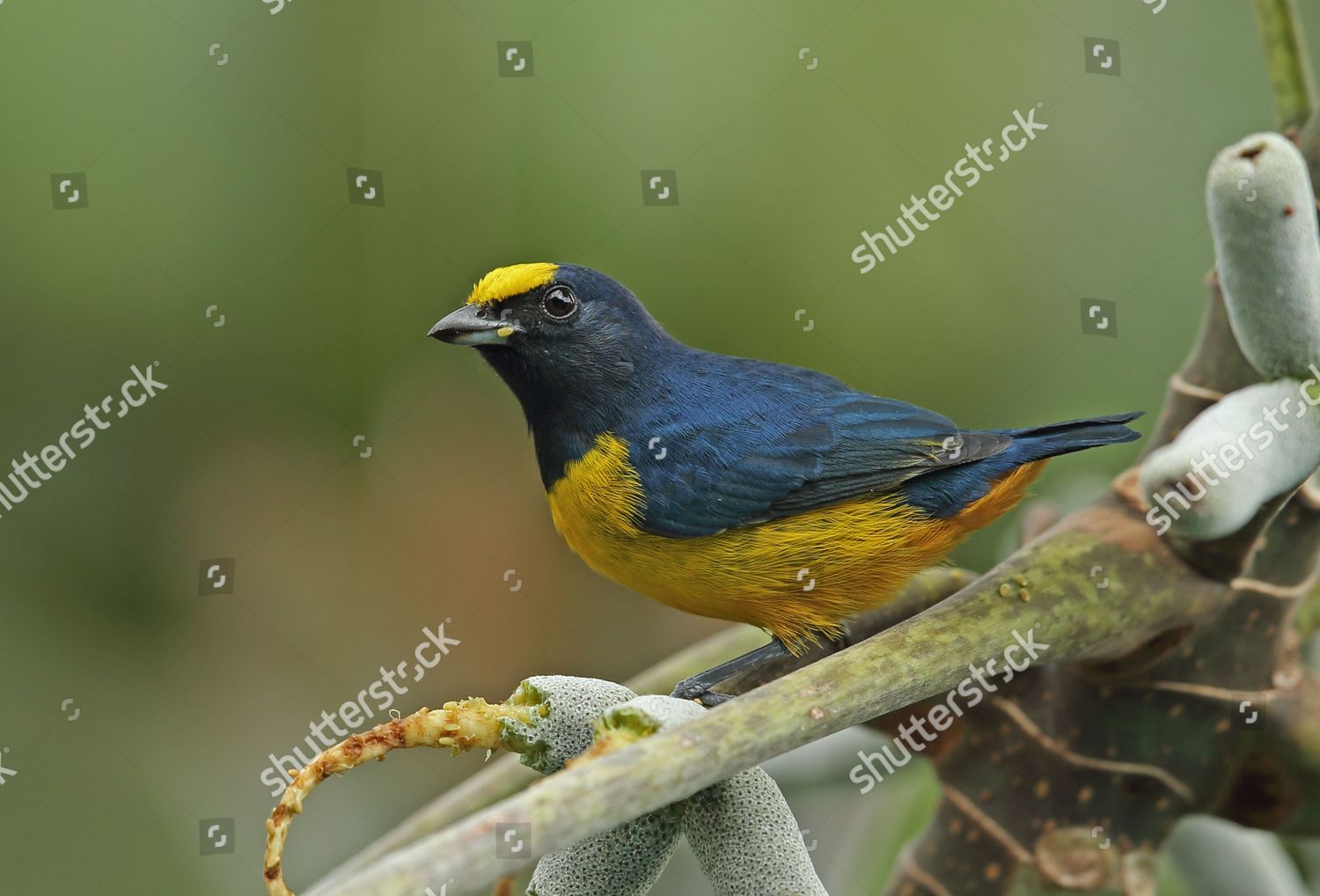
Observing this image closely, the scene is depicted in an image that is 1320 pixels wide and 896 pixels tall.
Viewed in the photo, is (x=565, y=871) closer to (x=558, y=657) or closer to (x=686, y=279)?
(x=558, y=657)

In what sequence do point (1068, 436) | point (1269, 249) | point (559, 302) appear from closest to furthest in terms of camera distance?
point (1269, 249), point (1068, 436), point (559, 302)

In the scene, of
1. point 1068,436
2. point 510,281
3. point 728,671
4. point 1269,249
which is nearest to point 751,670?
point 728,671

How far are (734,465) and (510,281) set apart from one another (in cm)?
45

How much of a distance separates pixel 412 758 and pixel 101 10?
1557 millimetres

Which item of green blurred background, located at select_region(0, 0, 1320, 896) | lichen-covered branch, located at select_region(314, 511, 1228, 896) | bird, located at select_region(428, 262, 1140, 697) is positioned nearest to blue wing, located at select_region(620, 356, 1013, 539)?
bird, located at select_region(428, 262, 1140, 697)

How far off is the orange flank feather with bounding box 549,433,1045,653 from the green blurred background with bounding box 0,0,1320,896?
0.50m

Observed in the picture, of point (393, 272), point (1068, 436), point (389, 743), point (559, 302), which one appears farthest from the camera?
point (393, 272)

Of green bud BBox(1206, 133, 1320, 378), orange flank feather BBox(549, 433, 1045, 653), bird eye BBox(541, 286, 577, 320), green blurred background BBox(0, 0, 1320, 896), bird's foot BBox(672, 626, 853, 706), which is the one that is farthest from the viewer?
green blurred background BBox(0, 0, 1320, 896)

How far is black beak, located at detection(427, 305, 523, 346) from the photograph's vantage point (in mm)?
2008

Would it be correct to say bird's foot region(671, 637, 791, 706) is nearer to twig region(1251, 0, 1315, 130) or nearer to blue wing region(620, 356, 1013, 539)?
blue wing region(620, 356, 1013, 539)

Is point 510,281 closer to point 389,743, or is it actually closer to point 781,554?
point 781,554

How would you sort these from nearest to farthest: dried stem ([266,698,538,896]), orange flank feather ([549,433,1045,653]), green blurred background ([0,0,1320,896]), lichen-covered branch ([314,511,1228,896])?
lichen-covered branch ([314,511,1228,896]) < dried stem ([266,698,538,896]) < orange flank feather ([549,433,1045,653]) < green blurred background ([0,0,1320,896])

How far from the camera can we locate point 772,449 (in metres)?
2.04

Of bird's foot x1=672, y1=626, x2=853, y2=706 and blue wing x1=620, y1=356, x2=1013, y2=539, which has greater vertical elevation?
blue wing x1=620, y1=356, x2=1013, y2=539
